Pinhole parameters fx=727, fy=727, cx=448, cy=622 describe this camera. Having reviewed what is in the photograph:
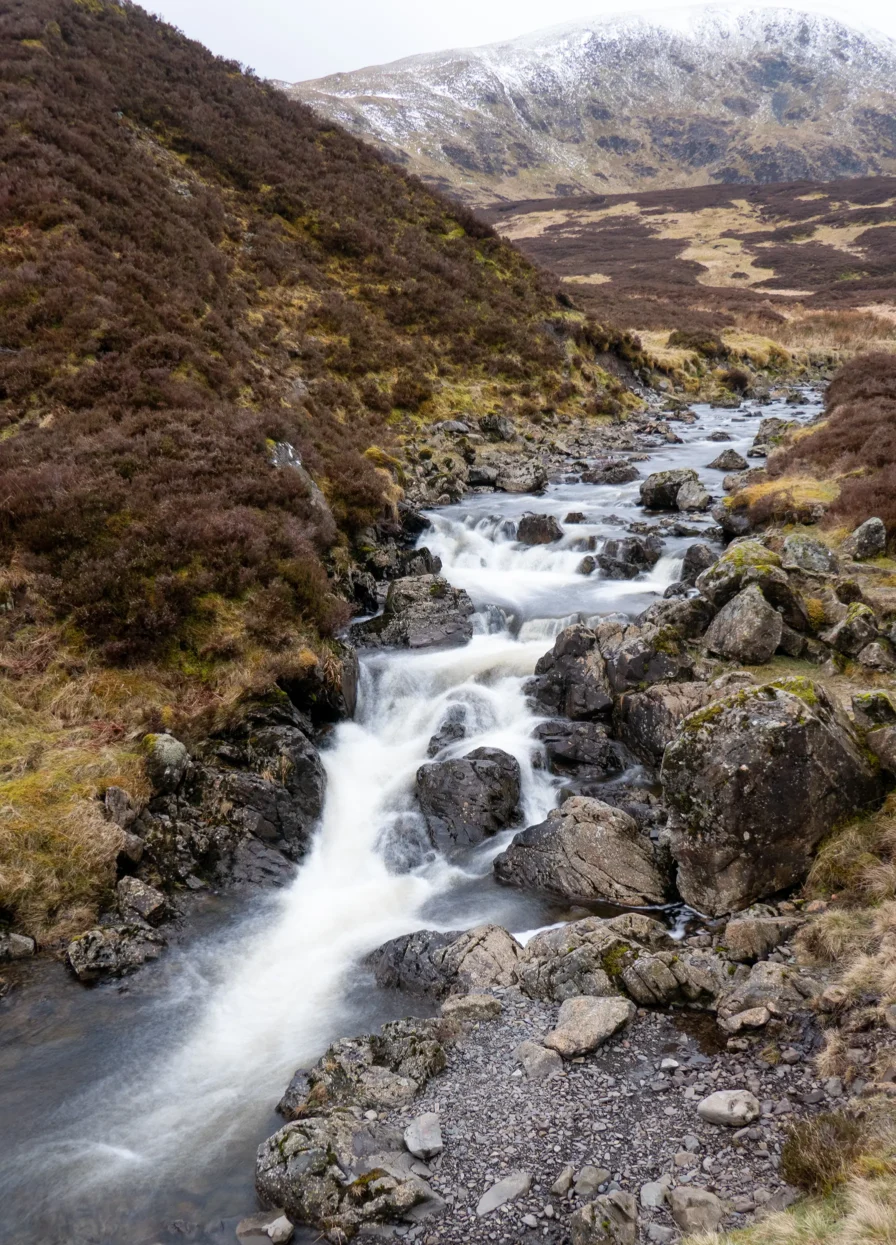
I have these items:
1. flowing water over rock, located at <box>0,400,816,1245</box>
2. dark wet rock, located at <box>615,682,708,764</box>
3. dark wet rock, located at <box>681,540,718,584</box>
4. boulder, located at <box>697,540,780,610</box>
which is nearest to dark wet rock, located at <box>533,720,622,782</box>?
flowing water over rock, located at <box>0,400,816,1245</box>

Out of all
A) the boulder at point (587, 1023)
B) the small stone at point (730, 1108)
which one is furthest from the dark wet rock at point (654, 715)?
the small stone at point (730, 1108)

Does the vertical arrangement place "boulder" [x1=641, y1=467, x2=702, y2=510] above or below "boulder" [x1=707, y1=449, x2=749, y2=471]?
above

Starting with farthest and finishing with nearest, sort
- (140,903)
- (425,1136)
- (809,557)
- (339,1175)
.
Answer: (809,557)
(140,903)
(425,1136)
(339,1175)

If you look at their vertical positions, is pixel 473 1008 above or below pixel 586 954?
below

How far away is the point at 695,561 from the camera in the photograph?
67.6 feet

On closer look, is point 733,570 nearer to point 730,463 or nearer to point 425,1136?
point 425,1136

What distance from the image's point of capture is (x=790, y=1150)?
5668mm

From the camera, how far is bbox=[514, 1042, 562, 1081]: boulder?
7.54m

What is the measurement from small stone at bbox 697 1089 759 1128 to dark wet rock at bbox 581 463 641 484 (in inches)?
1062

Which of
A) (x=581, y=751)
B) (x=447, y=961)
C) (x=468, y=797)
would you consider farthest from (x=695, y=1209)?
(x=581, y=751)

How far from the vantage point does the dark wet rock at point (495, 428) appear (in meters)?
35.0

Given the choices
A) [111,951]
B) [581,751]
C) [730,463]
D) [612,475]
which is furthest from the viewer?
[730,463]

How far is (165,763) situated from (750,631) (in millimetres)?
A: 11134

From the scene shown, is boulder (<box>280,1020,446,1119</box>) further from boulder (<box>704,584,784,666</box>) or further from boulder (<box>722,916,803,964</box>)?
boulder (<box>704,584,784,666</box>)
